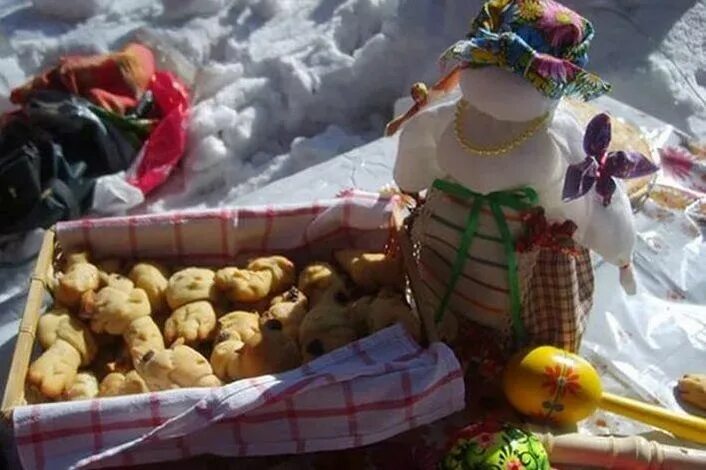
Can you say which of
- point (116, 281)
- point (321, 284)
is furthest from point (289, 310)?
point (116, 281)

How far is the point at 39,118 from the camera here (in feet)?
3.86

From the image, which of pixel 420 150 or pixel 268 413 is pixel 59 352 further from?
pixel 420 150

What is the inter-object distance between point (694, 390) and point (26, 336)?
1.89 feet

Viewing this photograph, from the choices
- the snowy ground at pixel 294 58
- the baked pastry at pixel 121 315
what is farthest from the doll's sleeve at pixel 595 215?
the snowy ground at pixel 294 58

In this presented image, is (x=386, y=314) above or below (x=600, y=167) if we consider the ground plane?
below

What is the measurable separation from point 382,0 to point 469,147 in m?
0.68

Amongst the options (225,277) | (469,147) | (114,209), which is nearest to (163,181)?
(114,209)

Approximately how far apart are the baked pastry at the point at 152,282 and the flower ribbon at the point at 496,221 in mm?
235

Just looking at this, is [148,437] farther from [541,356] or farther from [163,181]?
[163,181]

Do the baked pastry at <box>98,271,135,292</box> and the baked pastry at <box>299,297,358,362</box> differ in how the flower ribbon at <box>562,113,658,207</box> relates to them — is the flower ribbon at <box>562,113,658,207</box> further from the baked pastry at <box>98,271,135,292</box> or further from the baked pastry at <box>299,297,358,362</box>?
the baked pastry at <box>98,271,135,292</box>

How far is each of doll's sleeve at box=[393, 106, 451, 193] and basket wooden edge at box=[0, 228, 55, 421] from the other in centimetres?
31

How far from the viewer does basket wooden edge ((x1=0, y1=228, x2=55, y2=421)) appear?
76 cm

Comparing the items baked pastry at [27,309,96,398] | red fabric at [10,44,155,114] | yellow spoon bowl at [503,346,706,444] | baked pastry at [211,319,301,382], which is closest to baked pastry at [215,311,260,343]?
baked pastry at [211,319,301,382]

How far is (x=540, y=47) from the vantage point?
76 cm
